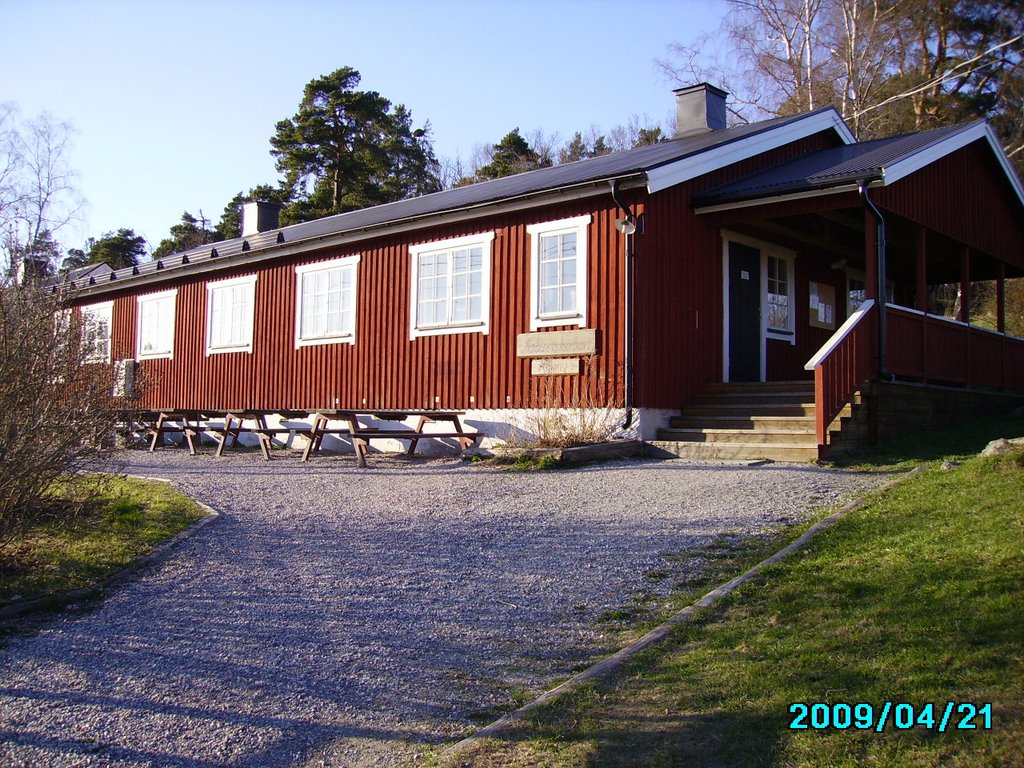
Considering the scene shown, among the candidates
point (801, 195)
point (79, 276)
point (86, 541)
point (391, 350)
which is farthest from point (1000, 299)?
point (79, 276)

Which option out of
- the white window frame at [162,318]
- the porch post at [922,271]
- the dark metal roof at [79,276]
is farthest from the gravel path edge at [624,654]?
the white window frame at [162,318]

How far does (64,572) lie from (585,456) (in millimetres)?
6173

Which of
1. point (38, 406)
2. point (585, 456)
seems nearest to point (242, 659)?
point (38, 406)

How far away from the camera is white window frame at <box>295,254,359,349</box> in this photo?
616 inches

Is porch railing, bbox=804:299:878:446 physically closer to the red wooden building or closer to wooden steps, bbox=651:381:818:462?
the red wooden building

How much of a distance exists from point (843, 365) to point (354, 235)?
8176mm

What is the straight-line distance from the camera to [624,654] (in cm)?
455

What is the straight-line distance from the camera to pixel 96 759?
3713mm

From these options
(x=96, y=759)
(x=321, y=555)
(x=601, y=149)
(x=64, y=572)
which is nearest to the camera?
(x=96, y=759)

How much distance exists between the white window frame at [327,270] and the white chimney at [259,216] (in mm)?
8540

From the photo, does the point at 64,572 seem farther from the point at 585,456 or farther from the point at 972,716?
the point at 585,456

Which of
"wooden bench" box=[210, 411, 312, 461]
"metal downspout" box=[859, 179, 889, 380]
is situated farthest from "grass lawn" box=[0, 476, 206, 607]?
"metal downspout" box=[859, 179, 889, 380]

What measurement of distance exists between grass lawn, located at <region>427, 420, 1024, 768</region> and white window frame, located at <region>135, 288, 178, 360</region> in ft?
55.1
